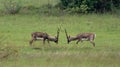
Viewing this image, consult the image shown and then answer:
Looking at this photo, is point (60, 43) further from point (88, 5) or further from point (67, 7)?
point (88, 5)

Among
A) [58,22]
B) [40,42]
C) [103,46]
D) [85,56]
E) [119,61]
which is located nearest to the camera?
[119,61]

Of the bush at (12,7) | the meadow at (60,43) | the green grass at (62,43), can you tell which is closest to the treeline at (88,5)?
the meadow at (60,43)

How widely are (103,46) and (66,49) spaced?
2.05 m

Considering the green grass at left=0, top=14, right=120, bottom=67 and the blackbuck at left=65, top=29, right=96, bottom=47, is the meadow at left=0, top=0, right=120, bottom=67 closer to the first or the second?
the green grass at left=0, top=14, right=120, bottom=67

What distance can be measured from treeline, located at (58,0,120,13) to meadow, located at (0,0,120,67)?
3.09 ft

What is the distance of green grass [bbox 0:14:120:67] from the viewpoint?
14852 mm

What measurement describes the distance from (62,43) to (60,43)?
10 cm


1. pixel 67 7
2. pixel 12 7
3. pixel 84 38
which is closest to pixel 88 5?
pixel 67 7

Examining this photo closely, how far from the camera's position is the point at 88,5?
1310 inches

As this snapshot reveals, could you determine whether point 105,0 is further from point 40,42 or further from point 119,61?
point 119,61

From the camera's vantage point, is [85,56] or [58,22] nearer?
[85,56]

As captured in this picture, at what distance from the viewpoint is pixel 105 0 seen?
34156mm

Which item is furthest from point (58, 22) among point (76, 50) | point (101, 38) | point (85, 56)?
point (85, 56)

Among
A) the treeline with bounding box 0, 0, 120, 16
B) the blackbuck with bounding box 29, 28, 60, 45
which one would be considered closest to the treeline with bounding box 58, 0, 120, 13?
the treeline with bounding box 0, 0, 120, 16
